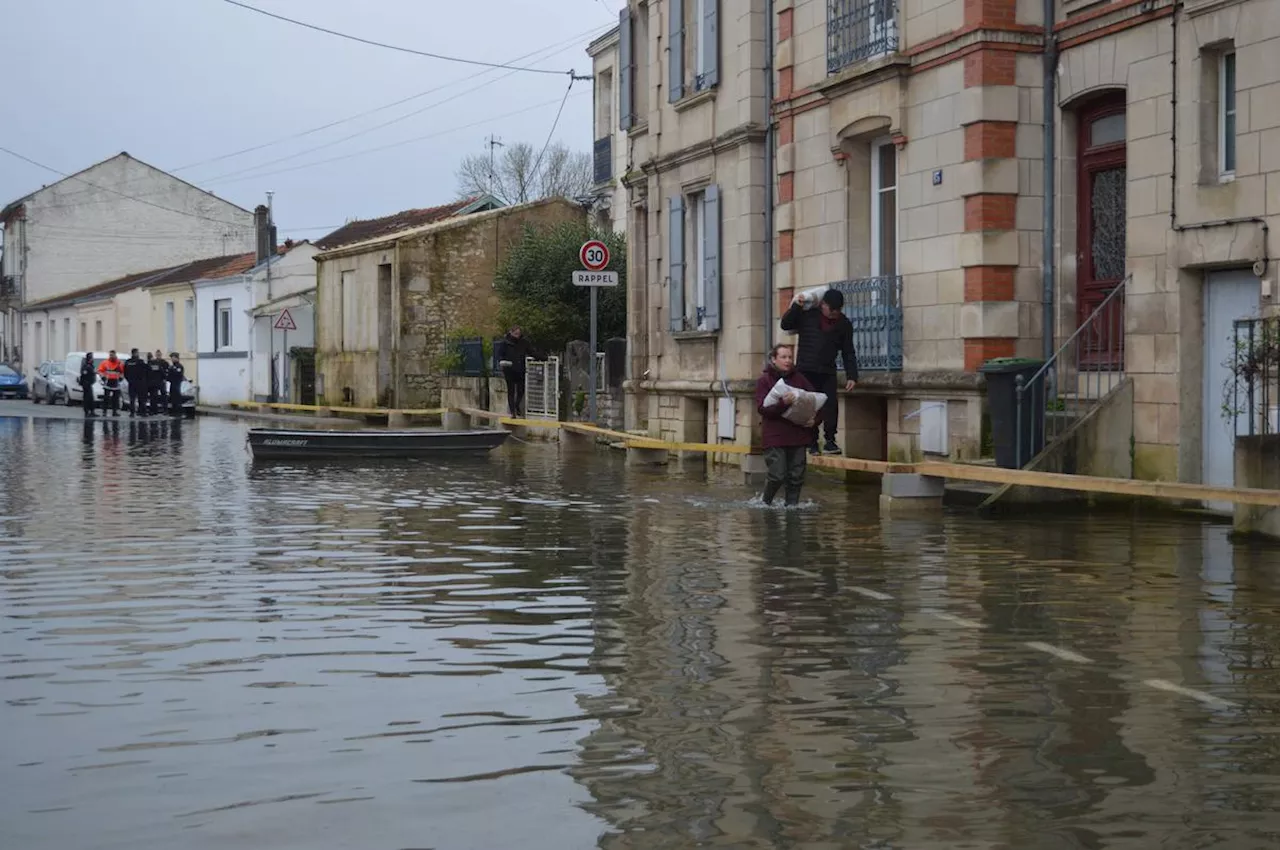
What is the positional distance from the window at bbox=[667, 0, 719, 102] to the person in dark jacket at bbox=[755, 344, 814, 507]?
8.62m

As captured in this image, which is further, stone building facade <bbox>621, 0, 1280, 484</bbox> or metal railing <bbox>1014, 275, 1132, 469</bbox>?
metal railing <bbox>1014, 275, 1132, 469</bbox>

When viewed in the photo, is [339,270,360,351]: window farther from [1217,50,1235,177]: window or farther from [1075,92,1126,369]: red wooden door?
[1217,50,1235,177]: window

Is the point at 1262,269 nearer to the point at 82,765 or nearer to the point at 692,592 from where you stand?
the point at 692,592

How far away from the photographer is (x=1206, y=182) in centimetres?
1558

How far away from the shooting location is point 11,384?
2670 inches

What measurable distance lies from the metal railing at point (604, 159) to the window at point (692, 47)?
2109 centimetres

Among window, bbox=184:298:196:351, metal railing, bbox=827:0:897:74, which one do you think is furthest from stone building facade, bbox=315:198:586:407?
metal railing, bbox=827:0:897:74

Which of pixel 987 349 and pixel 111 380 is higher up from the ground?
pixel 987 349

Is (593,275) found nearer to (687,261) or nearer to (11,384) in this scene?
(687,261)

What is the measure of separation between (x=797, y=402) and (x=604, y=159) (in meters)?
31.9

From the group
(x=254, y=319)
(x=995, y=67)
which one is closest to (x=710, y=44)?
(x=995, y=67)

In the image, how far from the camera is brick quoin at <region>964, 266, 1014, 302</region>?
18.0 m

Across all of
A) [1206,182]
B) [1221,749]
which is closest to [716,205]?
[1206,182]

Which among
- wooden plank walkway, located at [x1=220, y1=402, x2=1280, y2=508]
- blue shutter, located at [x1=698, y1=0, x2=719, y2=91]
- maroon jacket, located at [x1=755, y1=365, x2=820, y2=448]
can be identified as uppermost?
blue shutter, located at [x1=698, y1=0, x2=719, y2=91]
